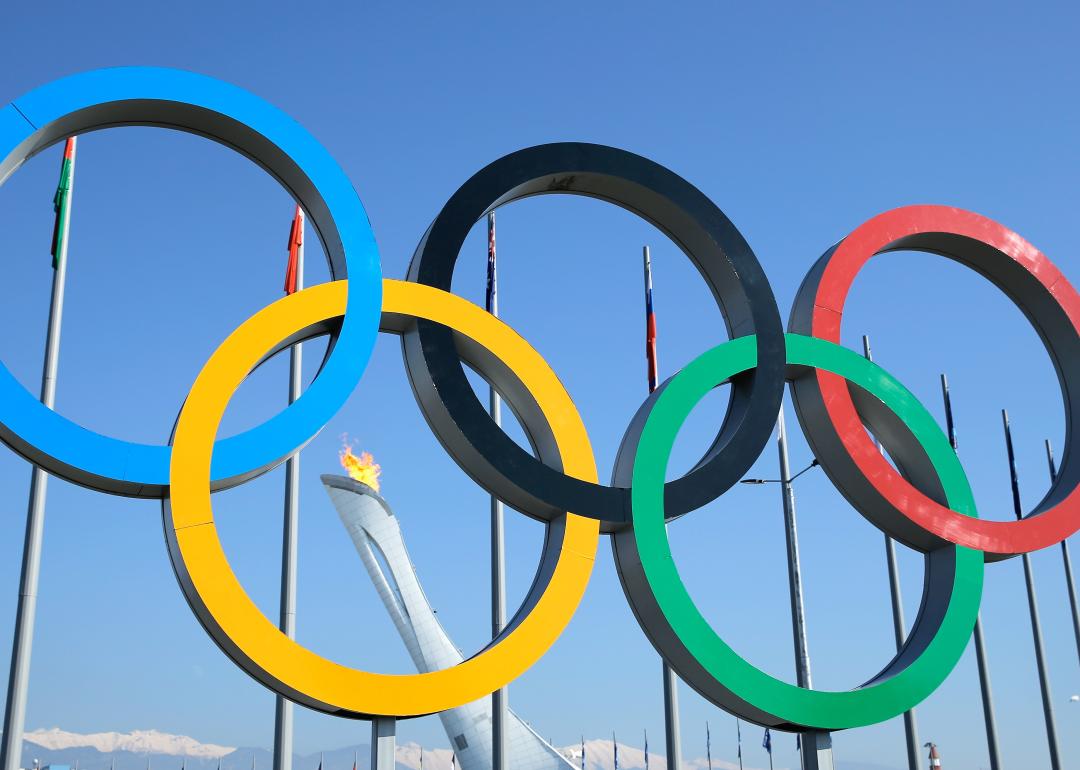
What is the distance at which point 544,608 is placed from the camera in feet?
41.6

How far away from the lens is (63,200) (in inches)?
784

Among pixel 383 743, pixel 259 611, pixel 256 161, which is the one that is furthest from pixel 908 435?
pixel 256 161

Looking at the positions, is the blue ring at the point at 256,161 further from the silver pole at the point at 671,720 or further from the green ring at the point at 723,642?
the silver pole at the point at 671,720

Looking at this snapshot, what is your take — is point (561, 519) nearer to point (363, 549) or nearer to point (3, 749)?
point (3, 749)

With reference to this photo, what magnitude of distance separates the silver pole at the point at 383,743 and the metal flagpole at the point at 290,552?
4.81m

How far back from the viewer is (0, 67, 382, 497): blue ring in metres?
11.4

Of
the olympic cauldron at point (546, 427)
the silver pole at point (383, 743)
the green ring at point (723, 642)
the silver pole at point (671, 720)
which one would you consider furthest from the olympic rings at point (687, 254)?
the silver pole at point (671, 720)

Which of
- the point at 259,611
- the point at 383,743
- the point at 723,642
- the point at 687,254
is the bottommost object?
the point at 383,743

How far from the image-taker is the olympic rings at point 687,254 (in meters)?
12.9

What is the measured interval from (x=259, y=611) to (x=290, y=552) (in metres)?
7.48

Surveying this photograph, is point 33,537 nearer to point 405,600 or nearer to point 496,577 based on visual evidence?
point 496,577

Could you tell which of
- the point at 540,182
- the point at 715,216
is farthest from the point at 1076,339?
the point at 540,182

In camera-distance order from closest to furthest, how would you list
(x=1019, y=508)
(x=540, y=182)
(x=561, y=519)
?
(x=561, y=519) < (x=540, y=182) < (x=1019, y=508)

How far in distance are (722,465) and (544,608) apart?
285 cm
